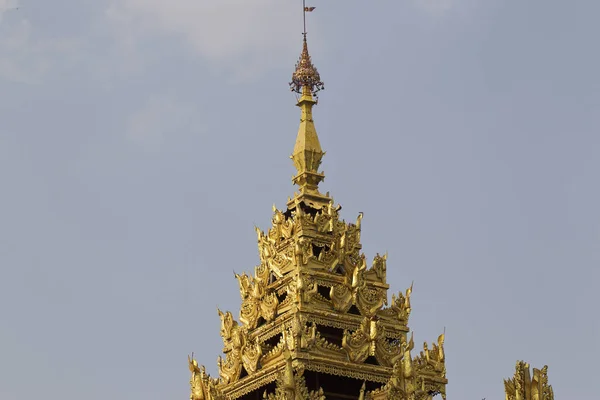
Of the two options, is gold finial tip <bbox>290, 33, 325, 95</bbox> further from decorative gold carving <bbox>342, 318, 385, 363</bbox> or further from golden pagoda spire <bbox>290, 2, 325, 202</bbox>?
decorative gold carving <bbox>342, 318, 385, 363</bbox>

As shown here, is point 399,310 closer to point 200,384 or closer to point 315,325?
point 315,325

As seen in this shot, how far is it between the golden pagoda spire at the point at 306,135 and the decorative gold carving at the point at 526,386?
399 inches

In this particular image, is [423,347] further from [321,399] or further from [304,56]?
[304,56]

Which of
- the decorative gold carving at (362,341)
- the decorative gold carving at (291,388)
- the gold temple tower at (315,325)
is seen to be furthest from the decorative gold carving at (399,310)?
the decorative gold carving at (291,388)

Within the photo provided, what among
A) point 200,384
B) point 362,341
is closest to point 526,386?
point 362,341

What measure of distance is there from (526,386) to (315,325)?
22.0 ft

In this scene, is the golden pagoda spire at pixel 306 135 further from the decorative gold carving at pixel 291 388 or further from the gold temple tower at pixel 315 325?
the decorative gold carving at pixel 291 388

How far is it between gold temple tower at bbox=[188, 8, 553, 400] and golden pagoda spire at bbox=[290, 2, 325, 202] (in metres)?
0.05

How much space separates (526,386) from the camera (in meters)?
40.7

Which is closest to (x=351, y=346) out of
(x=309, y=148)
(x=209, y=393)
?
(x=209, y=393)

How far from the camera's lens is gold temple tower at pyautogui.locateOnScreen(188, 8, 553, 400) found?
42.7 meters

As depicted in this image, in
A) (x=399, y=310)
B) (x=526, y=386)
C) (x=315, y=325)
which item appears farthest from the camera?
(x=399, y=310)

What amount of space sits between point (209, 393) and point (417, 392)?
6.86 meters

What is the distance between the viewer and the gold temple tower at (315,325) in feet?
140
